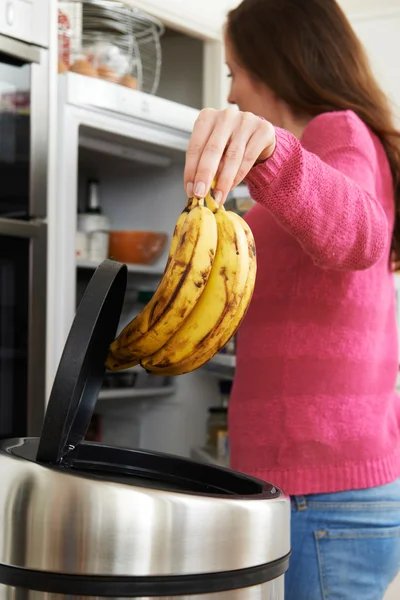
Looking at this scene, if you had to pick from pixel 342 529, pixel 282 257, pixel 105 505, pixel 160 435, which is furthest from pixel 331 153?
pixel 160 435

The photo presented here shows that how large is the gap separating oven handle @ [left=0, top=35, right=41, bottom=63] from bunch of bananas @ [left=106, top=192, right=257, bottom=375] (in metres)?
1.00

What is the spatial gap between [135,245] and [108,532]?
1505mm

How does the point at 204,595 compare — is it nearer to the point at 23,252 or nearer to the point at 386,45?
the point at 23,252

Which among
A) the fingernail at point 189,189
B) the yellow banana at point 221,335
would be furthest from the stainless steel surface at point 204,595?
the fingernail at point 189,189

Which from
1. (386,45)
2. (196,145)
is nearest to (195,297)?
(196,145)

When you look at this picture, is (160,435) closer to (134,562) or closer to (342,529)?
(342,529)

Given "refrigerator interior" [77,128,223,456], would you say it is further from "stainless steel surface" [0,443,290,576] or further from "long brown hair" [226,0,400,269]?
"stainless steel surface" [0,443,290,576]

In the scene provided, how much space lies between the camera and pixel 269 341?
0.93 m

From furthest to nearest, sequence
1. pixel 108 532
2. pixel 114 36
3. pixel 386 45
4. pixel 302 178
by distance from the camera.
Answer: pixel 386 45 < pixel 114 36 < pixel 302 178 < pixel 108 532

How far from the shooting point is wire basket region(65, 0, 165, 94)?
1.77m

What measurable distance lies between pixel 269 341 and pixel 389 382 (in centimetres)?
17

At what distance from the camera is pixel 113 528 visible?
458 mm

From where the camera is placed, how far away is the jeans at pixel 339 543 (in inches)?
34.8

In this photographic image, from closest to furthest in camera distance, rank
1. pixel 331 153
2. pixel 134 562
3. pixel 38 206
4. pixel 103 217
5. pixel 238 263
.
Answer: pixel 134 562 → pixel 238 263 → pixel 331 153 → pixel 38 206 → pixel 103 217
